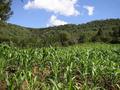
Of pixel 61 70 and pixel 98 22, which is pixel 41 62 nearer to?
pixel 61 70

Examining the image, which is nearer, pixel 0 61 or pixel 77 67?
pixel 0 61

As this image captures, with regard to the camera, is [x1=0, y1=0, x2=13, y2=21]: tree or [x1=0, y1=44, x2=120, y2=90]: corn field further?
[x1=0, y1=0, x2=13, y2=21]: tree

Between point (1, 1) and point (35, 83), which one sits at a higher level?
point (1, 1)

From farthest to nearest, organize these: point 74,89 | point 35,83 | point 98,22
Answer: point 98,22 < point 35,83 < point 74,89

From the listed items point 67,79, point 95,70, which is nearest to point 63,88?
point 67,79

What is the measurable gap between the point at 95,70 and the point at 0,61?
186 centimetres

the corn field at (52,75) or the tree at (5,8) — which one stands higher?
the tree at (5,8)

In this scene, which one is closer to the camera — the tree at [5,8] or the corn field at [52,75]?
the corn field at [52,75]

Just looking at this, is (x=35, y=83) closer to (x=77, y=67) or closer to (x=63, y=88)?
(x=63, y=88)

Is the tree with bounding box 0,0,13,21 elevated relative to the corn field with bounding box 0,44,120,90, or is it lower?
elevated

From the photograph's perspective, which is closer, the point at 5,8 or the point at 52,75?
the point at 52,75

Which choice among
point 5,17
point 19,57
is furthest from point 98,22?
point 19,57

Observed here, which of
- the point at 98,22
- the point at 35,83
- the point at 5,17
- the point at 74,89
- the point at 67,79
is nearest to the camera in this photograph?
the point at 74,89

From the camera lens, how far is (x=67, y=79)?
654 cm
